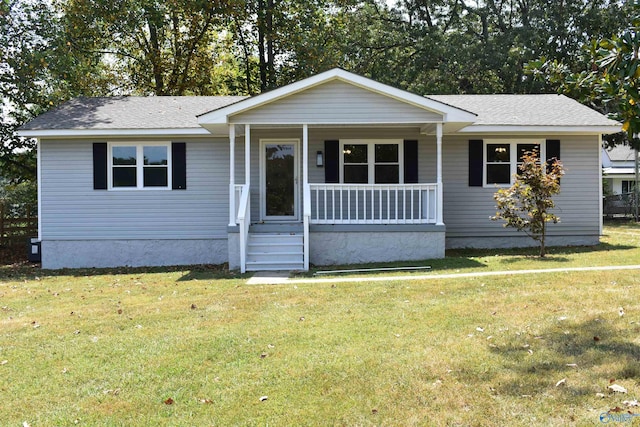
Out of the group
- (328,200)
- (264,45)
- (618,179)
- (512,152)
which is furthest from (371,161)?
(618,179)

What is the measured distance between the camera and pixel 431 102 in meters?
10.7

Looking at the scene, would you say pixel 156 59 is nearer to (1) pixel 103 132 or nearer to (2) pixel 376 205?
(1) pixel 103 132

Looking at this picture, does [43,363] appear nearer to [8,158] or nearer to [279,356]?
[279,356]

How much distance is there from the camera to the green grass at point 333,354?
3.64 metres

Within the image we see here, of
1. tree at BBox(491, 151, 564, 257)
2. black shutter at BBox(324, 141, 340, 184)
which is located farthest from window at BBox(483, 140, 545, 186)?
black shutter at BBox(324, 141, 340, 184)

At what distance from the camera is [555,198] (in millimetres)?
12852

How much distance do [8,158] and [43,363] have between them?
1622cm

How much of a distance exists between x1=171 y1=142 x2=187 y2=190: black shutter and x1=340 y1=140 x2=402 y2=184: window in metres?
3.78

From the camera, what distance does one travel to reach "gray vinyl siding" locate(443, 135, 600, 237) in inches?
505

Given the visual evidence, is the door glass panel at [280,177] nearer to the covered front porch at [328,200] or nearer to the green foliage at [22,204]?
the covered front porch at [328,200]

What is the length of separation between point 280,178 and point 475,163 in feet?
15.6

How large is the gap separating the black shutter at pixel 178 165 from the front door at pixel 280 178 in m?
1.85

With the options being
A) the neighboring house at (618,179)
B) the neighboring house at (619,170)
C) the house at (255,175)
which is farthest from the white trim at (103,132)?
the neighboring house at (619,170)

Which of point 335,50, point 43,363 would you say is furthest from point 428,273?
point 335,50
